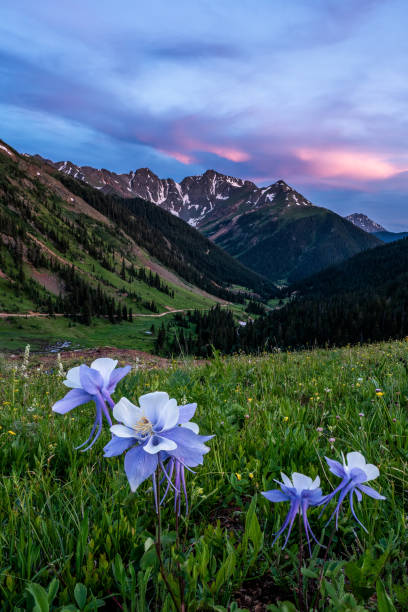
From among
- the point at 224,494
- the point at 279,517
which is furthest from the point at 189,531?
the point at 279,517

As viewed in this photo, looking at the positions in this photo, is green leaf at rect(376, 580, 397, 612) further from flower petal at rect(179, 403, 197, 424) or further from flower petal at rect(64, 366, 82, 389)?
flower petal at rect(64, 366, 82, 389)

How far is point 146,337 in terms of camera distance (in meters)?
120

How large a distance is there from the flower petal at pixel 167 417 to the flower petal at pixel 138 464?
102mm

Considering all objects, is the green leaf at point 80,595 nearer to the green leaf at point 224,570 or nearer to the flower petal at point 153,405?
the green leaf at point 224,570

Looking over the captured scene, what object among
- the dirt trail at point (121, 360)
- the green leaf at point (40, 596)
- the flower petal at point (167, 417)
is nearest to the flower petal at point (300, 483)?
the flower petal at point (167, 417)

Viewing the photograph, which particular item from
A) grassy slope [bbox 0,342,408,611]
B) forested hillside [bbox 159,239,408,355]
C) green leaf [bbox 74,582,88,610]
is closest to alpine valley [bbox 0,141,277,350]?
forested hillside [bbox 159,239,408,355]

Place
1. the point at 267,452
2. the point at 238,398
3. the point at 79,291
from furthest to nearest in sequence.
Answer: the point at 79,291, the point at 238,398, the point at 267,452

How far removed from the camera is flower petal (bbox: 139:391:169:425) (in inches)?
48.1

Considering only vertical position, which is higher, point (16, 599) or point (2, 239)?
point (2, 239)

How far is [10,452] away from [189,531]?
7.35ft

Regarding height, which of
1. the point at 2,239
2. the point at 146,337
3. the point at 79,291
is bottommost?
the point at 146,337

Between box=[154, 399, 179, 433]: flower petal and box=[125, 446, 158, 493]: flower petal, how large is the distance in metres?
0.10

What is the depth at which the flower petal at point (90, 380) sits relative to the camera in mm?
1293

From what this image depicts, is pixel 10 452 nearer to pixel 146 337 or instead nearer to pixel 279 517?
pixel 279 517
